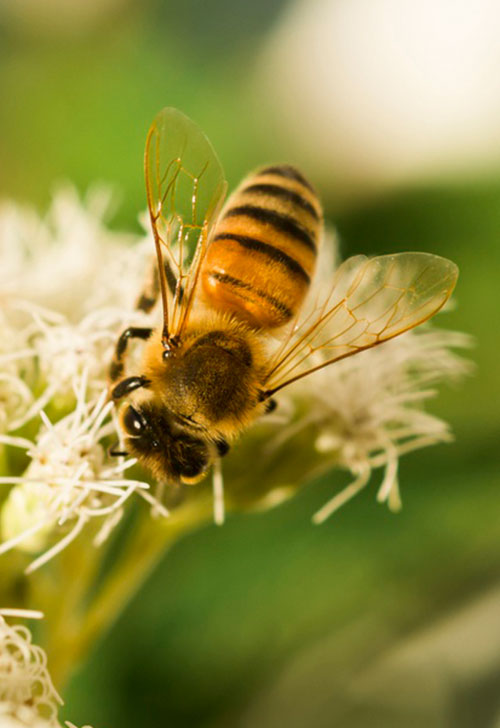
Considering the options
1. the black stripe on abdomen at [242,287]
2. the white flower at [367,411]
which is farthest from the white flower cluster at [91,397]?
the black stripe on abdomen at [242,287]

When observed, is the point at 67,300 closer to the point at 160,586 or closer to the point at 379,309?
the point at 379,309

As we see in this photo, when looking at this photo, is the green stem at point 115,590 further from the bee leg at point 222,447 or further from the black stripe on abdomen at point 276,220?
the black stripe on abdomen at point 276,220

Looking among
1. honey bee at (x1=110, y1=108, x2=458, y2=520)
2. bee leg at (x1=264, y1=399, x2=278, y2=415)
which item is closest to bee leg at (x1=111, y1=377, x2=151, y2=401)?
honey bee at (x1=110, y1=108, x2=458, y2=520)

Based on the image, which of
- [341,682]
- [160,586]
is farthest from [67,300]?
[341,682]

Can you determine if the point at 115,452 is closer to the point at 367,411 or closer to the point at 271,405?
the point at 271,405

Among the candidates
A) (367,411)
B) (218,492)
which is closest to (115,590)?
(218,492)

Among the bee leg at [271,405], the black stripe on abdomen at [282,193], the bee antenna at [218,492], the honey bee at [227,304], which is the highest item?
the black stripe on abdomen at [282,193]
